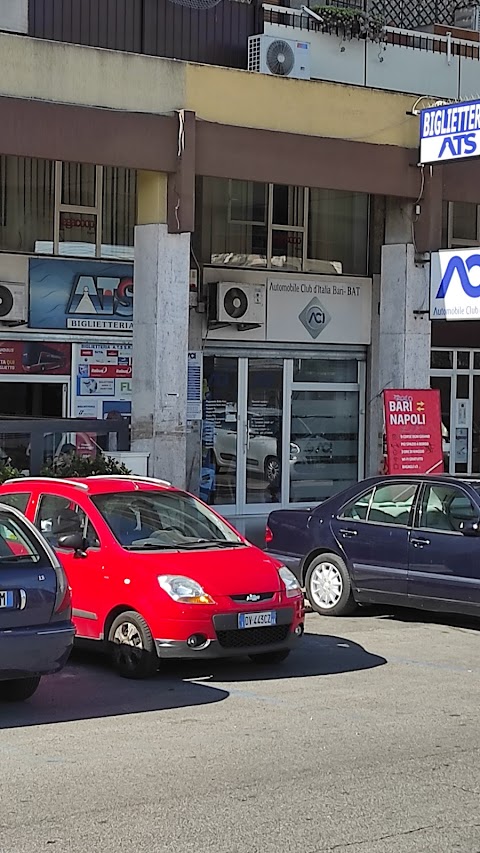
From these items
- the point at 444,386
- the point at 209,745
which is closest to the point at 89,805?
the point at 209,745

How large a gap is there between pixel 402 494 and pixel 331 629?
1.49 metres

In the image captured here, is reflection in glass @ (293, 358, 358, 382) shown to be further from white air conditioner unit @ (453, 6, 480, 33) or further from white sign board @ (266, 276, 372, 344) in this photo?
white air conditioner unit @ (453, 6, 480, 33)

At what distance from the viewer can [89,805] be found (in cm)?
655

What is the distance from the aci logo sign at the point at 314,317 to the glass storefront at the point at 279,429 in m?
0.54

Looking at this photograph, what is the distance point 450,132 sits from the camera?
17938mm

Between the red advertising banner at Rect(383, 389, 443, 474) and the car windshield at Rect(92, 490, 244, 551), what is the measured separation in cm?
731

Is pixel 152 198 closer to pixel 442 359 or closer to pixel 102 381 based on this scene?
pixel 102 381

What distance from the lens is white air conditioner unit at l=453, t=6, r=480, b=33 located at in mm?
24109

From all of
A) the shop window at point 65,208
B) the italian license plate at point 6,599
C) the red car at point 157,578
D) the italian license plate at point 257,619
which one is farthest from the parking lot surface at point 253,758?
the shop window at point 65,208

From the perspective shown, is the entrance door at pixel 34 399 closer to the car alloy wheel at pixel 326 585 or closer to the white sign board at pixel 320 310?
the white sign board at pixel 320 310

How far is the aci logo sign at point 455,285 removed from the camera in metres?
18.0

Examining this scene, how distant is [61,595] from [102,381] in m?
11.5

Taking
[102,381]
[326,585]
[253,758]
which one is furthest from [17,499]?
[102,381]

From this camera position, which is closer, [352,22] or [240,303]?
[240,303]
